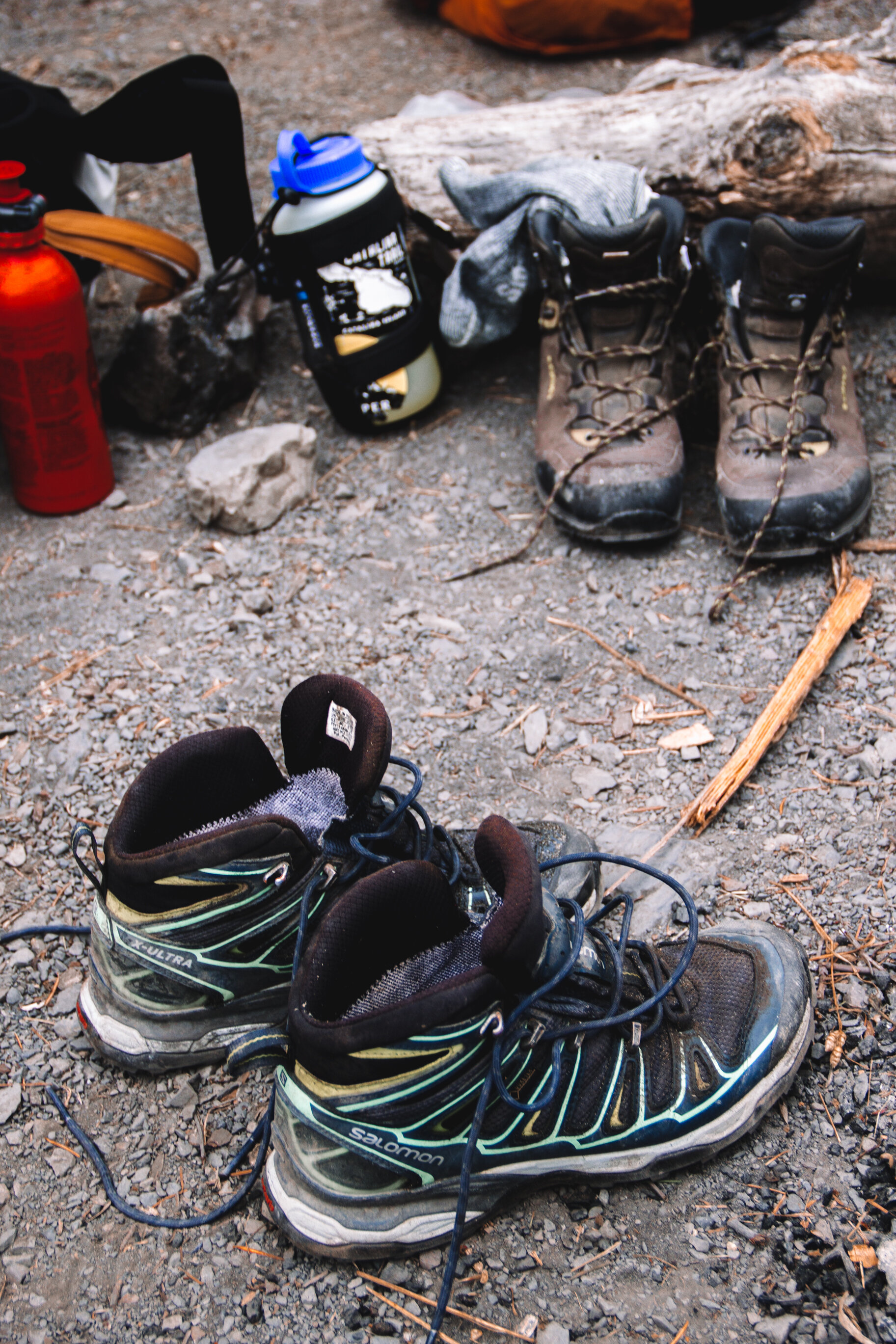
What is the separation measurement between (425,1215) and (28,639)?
5.78 feet

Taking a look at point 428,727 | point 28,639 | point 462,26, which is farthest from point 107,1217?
point 462,26

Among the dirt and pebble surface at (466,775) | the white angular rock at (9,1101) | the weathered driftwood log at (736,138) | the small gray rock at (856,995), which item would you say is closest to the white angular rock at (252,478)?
the dirt and pebble surface at (466,775)

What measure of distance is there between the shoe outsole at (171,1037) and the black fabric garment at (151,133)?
7.26ft

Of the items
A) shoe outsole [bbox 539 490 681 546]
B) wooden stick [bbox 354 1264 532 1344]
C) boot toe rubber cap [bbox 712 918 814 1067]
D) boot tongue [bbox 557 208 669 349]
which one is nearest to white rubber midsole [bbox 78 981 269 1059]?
wooden stick [bbox 354 1264 532 1344]

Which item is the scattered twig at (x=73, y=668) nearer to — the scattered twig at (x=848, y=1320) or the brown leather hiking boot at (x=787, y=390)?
the brown leather hiking boot at (x=787, y=390)

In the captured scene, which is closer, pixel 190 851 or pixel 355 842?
pixel 190 851

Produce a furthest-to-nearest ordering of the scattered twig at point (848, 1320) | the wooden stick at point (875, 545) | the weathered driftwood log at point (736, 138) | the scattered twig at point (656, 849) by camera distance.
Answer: the weathered driftwood log at point (736, 138) → the wooden stick at point (875, 545) → the scattered twig at point (656, 849) → the scattered twig at point (848, 1320)

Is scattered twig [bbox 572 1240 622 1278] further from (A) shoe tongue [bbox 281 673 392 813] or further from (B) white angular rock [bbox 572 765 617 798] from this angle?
(B) white angular rock [bbox 572 765 617 798]

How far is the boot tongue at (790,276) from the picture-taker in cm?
242

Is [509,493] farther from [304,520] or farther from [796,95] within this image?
[796,95]

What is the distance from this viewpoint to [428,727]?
2.24m

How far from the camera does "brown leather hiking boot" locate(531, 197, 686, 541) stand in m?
2.53

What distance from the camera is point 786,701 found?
2.12 m

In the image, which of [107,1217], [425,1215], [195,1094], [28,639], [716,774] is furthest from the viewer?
[28,639]
